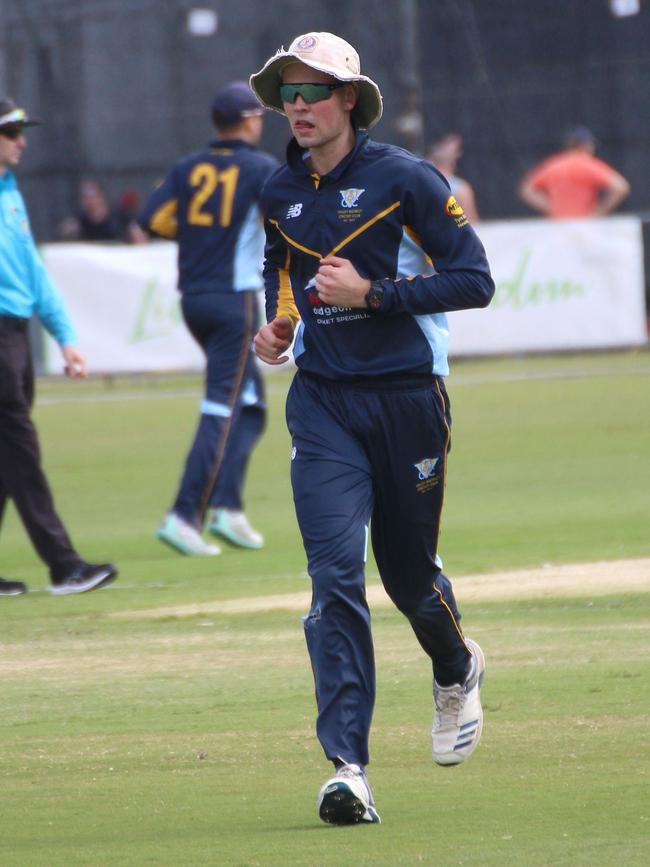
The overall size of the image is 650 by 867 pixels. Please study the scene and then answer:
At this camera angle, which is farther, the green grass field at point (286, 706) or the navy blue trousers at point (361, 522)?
the navy blue trousers at point (361, 522)

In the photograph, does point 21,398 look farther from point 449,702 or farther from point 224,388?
point 449,702

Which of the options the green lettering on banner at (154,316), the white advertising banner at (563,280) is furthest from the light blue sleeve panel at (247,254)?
the white advertising banner at (563,280)

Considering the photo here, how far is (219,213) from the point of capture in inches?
428

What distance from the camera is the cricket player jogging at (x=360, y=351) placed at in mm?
5559

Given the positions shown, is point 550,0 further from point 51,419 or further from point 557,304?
point 51,419

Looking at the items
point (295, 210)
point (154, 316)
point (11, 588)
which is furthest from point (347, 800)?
point (154, 316)

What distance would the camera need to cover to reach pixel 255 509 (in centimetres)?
1245

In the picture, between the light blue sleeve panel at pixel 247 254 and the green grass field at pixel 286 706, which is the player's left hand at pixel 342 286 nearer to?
the green grass field at pixel 286 706

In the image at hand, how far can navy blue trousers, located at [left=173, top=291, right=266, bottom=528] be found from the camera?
1071 centimetres

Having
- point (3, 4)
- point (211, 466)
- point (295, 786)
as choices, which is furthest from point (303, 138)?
point (3, 4)

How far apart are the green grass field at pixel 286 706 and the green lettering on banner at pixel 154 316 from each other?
25.5ft

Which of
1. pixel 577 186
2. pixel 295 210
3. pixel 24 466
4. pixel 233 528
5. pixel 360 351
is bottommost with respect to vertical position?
pixel 577 186

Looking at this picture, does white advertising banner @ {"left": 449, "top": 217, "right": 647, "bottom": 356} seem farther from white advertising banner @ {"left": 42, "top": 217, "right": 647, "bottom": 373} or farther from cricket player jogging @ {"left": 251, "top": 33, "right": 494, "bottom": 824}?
cricket player jogging @ {"left": 251, "top": 33, "right": 494, "bottom": 824}

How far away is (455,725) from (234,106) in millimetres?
5727
